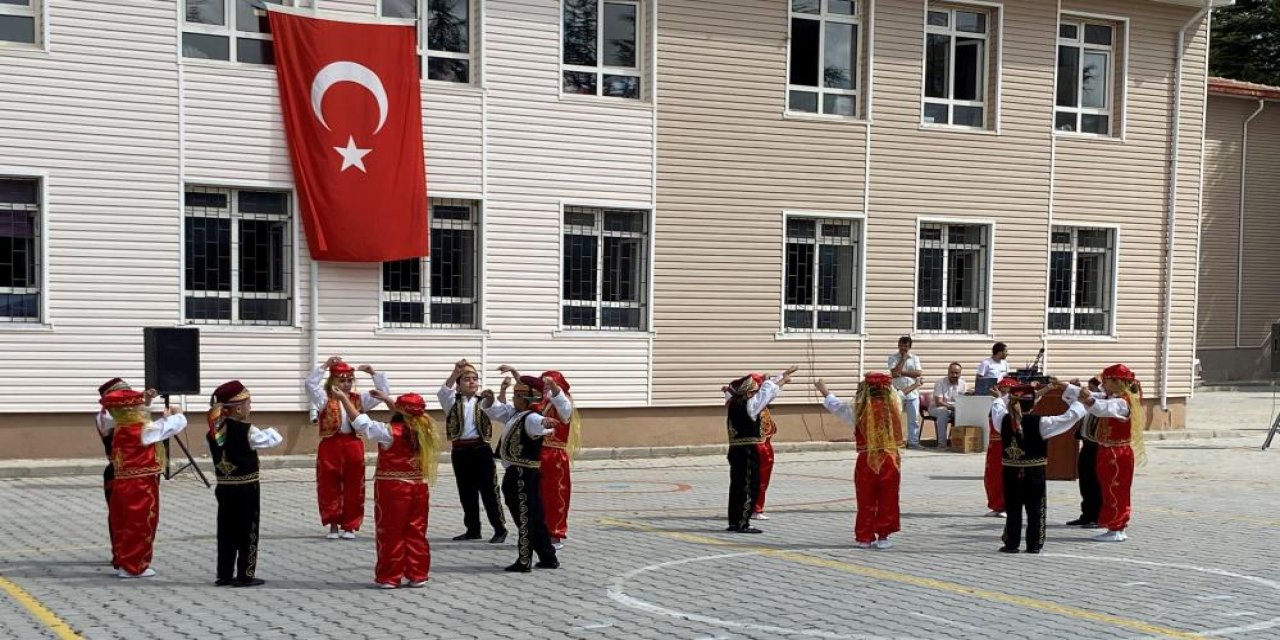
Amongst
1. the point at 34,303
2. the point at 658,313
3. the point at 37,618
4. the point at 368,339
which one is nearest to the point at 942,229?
the point at 658,313

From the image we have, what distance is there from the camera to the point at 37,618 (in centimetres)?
978

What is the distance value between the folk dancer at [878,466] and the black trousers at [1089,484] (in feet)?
8.26

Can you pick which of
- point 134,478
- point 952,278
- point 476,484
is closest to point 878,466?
point 476,484

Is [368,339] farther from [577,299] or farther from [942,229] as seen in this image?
[942,229]

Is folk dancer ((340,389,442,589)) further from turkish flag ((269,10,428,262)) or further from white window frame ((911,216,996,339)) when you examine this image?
white window frame ((911,216,996,339))

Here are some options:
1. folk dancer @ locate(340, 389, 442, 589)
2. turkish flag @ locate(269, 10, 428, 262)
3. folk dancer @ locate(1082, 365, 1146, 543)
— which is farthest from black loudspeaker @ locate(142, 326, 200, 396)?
folk dancer @ locate(1082, 365, 1146, 543)

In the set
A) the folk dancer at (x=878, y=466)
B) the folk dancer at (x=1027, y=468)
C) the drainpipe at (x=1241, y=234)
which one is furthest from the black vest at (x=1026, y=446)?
the drainpipe at (x=1241, y=234)

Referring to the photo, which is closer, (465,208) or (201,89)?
(201,89)

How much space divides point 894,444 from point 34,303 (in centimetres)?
1133

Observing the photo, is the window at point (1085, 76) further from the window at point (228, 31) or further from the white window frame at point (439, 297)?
the window at point (228, 31)

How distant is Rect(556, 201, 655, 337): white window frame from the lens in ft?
71.8

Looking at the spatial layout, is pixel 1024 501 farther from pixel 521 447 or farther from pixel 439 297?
pixel 439 297

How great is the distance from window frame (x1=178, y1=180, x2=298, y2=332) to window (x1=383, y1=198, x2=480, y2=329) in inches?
52.5

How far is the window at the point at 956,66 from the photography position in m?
24.9
